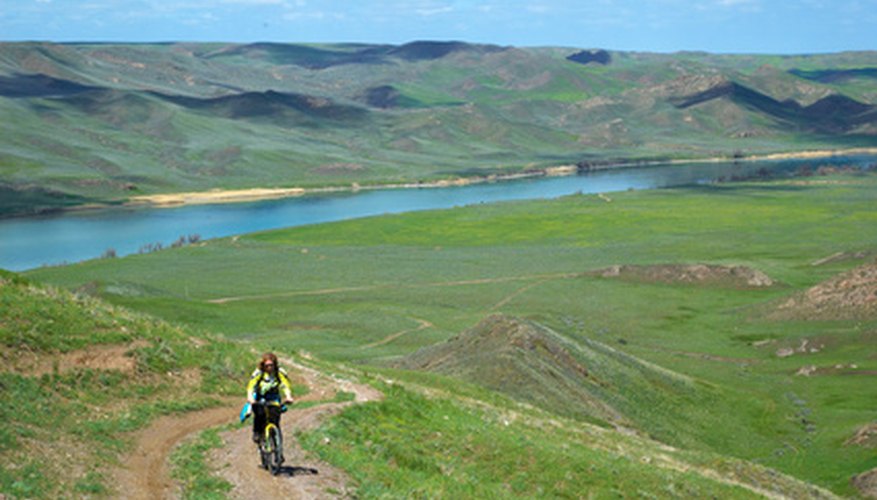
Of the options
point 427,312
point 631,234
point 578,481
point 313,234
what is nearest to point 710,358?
point 427,312

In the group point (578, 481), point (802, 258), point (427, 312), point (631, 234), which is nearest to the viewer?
point (578, 481)

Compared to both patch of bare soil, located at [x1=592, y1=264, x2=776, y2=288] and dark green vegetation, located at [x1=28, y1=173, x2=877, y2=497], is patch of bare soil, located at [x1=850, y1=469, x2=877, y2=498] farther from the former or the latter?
patch of bare soil, located at [x1=592, y1=264, x2=776, y2=288]

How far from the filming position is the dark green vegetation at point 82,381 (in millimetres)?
21609

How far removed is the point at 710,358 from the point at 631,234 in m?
92.7

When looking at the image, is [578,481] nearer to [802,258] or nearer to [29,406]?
[29,406]

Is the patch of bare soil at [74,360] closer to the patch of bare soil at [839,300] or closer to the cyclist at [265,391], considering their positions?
the cyclist at [265,391]

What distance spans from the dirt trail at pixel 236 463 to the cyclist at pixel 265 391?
1.03m

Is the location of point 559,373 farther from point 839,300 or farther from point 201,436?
point 839,300

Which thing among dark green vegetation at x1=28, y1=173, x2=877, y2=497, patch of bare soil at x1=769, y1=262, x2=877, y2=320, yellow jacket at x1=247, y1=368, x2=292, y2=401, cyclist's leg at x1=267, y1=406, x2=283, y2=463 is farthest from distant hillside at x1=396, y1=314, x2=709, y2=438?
patch of bare soil at x1=769, y1=262, x2=877, y2=320

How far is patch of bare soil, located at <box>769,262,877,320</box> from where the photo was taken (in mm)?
97750

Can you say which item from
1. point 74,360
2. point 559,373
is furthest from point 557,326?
point 74,360

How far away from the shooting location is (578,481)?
100 ft

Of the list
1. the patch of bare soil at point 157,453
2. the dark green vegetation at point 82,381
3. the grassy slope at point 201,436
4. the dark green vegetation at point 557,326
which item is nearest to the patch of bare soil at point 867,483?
the dark green vegetation at point 557,326

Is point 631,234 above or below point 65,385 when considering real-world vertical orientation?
below
